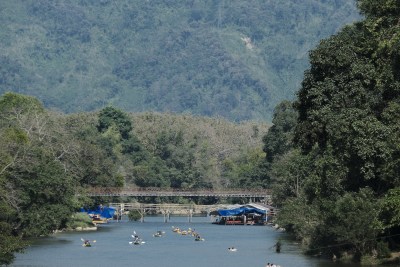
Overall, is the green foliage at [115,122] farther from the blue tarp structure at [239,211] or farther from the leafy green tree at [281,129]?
the blue tarp structure at [239,211]

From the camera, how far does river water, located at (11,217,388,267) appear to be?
76.4m

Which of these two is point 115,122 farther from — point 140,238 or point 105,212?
point 140,238

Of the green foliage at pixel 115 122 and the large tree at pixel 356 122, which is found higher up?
the green foliage at pixel 115 122

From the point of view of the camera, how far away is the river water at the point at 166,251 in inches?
3007

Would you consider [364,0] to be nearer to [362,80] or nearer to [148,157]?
[362,80]

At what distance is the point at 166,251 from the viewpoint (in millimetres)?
90500

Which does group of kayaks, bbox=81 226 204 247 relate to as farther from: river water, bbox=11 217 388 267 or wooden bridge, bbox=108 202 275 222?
wooden bridge, bbox=108 202 275 222

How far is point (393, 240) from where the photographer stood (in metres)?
67.8

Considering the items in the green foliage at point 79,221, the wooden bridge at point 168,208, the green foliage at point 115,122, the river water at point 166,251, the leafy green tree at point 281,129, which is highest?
the green foliage at point 115,122

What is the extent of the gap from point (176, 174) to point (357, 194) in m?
125

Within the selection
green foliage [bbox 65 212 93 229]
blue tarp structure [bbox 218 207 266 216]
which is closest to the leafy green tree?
blue tarp structure [bbox 218 207 266 216]

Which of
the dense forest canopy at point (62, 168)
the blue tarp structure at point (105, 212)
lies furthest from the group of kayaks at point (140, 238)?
the blue tarp structure at point (105, 212)

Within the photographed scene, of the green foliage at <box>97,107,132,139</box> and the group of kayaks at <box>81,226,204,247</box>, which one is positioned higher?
the green foliage at <box>97,107,132,139</box>

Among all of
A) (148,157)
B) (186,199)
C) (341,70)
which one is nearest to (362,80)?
(341,70)
